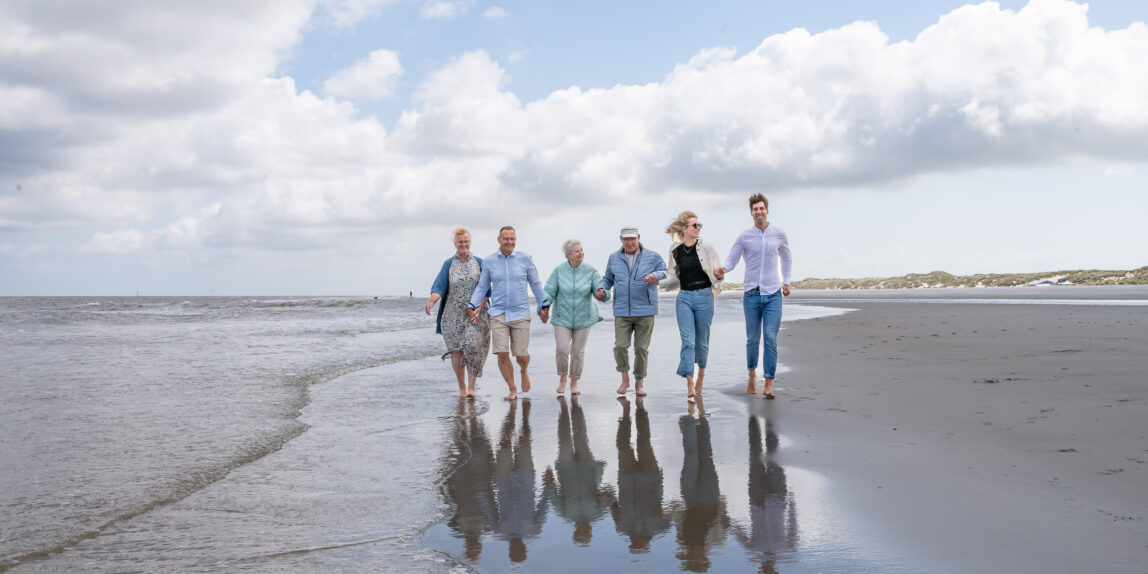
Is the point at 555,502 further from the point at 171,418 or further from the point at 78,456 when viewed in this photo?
the point at 171,418

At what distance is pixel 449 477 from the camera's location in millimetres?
4523

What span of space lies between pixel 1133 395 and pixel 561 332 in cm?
564

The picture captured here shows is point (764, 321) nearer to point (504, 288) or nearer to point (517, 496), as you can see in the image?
point (504, 288)

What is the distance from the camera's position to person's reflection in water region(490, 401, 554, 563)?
3.38m

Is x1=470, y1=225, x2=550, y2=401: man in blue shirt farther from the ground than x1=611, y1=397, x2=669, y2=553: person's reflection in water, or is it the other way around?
x1=470, y1=225, x2=550, y2=401: man in blue shirt

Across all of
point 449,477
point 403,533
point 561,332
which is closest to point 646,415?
point 561,332

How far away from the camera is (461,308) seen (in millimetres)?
8352

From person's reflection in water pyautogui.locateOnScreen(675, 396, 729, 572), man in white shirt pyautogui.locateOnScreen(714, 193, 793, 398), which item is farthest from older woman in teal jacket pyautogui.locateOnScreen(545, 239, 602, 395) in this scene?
person's reflection in water pyautogui.locateOnScreen(675, 396, 729, 572)

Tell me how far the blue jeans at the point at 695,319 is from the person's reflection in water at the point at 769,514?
7.90 ft

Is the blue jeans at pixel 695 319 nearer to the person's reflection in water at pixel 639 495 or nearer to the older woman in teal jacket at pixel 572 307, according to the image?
the older woman in teal jacket at pixel 572 307

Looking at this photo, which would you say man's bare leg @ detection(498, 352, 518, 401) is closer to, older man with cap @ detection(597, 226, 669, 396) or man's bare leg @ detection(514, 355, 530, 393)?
man's bare leg @ detection(514, 355, 530, 393)

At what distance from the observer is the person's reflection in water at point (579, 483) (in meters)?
3.59

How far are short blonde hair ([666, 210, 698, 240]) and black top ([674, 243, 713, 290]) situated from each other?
16 centimetres

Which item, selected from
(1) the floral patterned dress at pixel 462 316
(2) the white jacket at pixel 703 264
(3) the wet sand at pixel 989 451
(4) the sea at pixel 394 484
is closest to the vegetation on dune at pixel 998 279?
(3) the wet sand at pixel 989 451
